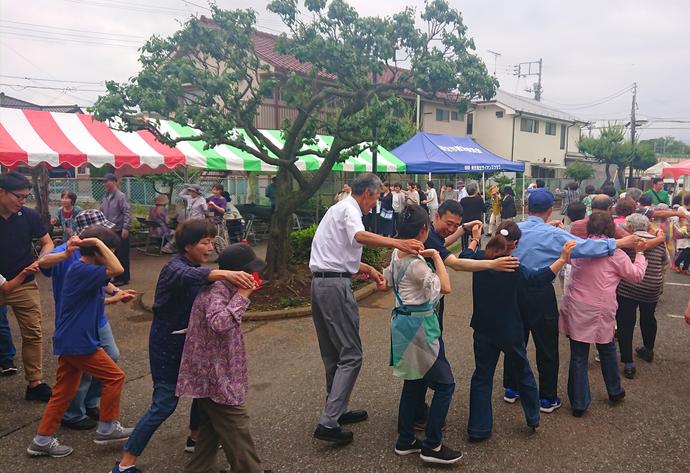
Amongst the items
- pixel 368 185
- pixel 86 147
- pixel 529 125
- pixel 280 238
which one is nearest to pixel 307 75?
pixel 280 238

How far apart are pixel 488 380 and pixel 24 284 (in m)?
3.78

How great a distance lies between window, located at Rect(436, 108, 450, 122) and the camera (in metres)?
31.1

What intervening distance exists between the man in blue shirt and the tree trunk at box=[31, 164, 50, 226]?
11.7m

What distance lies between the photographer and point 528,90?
192 feet

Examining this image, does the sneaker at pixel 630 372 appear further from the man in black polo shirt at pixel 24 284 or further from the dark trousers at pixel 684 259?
the dark trousers at pixel 684 259

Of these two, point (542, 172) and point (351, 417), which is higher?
point (542, 172)

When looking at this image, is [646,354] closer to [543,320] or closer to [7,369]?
[543,320]

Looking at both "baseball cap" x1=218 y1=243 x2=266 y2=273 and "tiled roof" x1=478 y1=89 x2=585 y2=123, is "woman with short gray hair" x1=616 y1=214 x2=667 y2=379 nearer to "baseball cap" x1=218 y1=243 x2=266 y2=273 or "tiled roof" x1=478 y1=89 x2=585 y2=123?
"baseball cap" x1=218 y1=243 x2=266 y2=273

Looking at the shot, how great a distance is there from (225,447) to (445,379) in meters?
1.39

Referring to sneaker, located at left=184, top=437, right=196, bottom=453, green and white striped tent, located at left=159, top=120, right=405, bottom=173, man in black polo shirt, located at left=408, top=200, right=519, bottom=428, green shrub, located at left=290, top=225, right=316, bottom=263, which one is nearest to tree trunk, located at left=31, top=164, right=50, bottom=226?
green and white striped tent, located at left=159, top=120, right=405, bottom=173

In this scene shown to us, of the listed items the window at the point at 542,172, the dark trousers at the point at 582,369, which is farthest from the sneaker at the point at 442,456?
the window at the point at 542,172

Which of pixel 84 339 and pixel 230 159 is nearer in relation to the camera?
pixel 84 339

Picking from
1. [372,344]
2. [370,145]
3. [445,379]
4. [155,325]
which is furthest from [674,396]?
[370,145]

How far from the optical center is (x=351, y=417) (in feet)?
12.5
